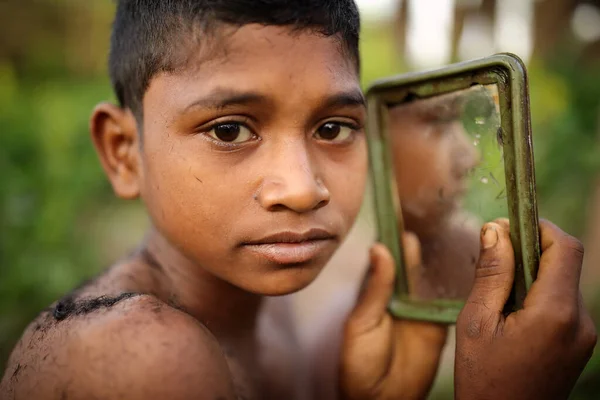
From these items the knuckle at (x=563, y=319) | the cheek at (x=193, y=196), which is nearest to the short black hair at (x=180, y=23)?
the cheek at (x=193, y=196)

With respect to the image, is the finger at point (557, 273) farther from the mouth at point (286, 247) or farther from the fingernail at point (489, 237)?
the mouth at point (286, 247)

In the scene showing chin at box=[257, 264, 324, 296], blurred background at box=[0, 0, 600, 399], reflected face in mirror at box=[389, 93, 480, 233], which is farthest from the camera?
blurred background at box=[0, 0, 600, 399]

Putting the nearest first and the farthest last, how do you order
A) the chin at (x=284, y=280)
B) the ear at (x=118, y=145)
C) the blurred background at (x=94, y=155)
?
1. the chin at (x=284, y=280)
2. the ear at (x=118, y=145)
3. the blurred background at (x=94, y=155)

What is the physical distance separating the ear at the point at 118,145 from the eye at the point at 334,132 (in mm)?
558

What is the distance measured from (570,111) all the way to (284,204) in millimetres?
3598

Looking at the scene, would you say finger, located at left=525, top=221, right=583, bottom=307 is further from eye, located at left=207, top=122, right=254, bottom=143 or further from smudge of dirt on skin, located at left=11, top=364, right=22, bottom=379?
smudge of dirt on skin, located at left=11, top=364, right=22, bottom=379

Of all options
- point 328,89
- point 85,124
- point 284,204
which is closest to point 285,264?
point 284,204

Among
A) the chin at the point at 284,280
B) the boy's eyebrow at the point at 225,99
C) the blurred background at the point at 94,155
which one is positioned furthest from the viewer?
the blurred background at the point at 94,155

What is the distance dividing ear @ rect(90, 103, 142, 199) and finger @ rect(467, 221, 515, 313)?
3.26 feet

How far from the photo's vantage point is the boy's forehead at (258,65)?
1.29 metres

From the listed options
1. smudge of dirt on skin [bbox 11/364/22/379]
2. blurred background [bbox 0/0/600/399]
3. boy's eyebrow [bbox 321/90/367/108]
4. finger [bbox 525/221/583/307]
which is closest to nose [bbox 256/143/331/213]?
boy's eyebrow [bbox 321/90/367/108]

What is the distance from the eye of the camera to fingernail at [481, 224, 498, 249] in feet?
4.29

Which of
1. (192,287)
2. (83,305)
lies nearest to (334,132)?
(192,287)

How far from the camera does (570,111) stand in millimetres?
4125
